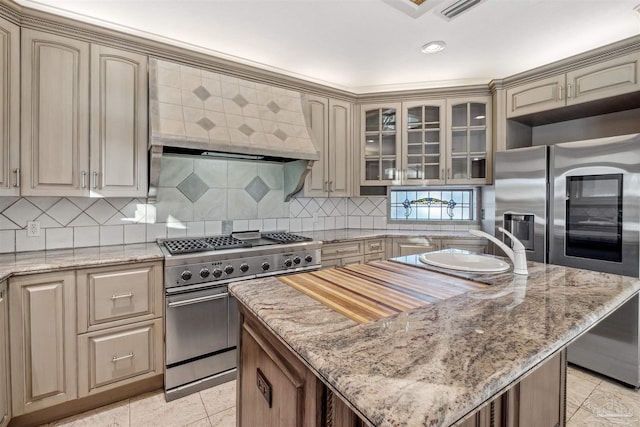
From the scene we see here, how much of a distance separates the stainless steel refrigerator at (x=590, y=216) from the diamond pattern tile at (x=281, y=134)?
1993 millimetres

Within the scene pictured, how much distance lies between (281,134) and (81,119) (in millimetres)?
1396

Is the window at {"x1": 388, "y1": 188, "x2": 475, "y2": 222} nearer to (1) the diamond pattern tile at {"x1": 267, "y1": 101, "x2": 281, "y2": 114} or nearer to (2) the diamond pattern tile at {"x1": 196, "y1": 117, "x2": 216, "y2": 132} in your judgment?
(1) the diamond pattern tile at {"x1": 267, "y1": 101, "x2": 281, "y2": 114}

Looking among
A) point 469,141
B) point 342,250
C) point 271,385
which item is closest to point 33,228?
point 271,385

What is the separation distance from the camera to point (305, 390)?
0.85 meters

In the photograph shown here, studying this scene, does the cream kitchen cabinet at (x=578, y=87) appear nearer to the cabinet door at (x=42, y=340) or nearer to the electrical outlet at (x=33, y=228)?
the cabinet door at (x=42, y=340)

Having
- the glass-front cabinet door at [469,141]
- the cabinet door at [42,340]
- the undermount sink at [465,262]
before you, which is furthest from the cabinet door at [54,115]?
the glass-front cabinet door at [469,141]

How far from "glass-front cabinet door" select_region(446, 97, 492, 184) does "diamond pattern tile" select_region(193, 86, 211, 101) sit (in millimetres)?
2434

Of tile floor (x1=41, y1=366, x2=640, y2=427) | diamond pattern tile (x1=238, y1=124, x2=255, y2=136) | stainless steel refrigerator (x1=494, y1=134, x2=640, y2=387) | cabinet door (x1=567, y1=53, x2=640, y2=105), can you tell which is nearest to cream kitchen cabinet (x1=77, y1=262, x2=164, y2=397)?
tile floor (x1=41, y1=366, x2=640, y2=427)

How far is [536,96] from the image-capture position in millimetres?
2791

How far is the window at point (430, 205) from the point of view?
3680 millimetres

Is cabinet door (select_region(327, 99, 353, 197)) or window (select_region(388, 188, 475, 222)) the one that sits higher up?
cabinet door (select_region(327, 99, 353, 197))

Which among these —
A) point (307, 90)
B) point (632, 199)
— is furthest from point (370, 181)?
point (632, 199)

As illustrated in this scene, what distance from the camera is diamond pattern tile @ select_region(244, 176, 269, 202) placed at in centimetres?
308

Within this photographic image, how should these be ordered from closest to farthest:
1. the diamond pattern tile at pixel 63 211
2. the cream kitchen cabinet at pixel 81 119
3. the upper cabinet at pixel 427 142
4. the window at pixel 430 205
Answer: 1. the cream kitchen cabinet at pixel 81 119
2. the diamond pattern tile at pixel 63 211
3. the upper cabinet at pixel 427 142
4. the window at pixel 430 205
